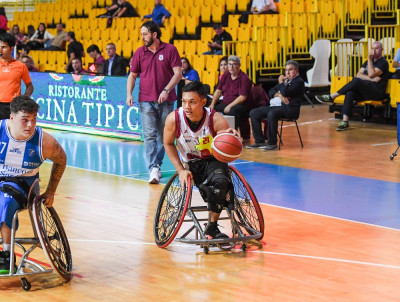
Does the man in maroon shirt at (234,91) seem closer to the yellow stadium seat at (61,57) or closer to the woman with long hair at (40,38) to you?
the yellow stadium seat at (61,57)

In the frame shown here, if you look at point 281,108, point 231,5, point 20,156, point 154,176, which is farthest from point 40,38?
point 20,156

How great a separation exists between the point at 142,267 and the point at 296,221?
207 cm

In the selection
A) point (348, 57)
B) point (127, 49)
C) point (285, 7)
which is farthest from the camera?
point (127, 49)

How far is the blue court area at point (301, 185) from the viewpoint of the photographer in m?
7.78

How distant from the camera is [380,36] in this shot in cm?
1667

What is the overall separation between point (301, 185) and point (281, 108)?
9.78ft

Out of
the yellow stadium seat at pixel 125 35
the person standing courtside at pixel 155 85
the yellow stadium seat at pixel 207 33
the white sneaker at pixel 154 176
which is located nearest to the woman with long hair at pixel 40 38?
the yellow stadium seat at pixel 125 35

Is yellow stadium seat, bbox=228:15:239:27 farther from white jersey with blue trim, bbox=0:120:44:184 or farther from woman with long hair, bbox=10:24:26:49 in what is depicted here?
white jersey with blue trim, bbox=0:120:44:184

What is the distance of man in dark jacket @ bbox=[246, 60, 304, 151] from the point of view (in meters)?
11.8

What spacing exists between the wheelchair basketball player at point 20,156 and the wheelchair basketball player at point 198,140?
1180mm

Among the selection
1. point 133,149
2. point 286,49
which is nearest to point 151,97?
point 133,149

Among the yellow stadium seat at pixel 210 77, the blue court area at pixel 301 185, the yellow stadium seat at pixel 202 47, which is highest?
the yellow stadium seat at pixel 202 47

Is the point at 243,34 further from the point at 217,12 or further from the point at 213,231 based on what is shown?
the point at 213,231

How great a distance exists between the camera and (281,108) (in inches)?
470
